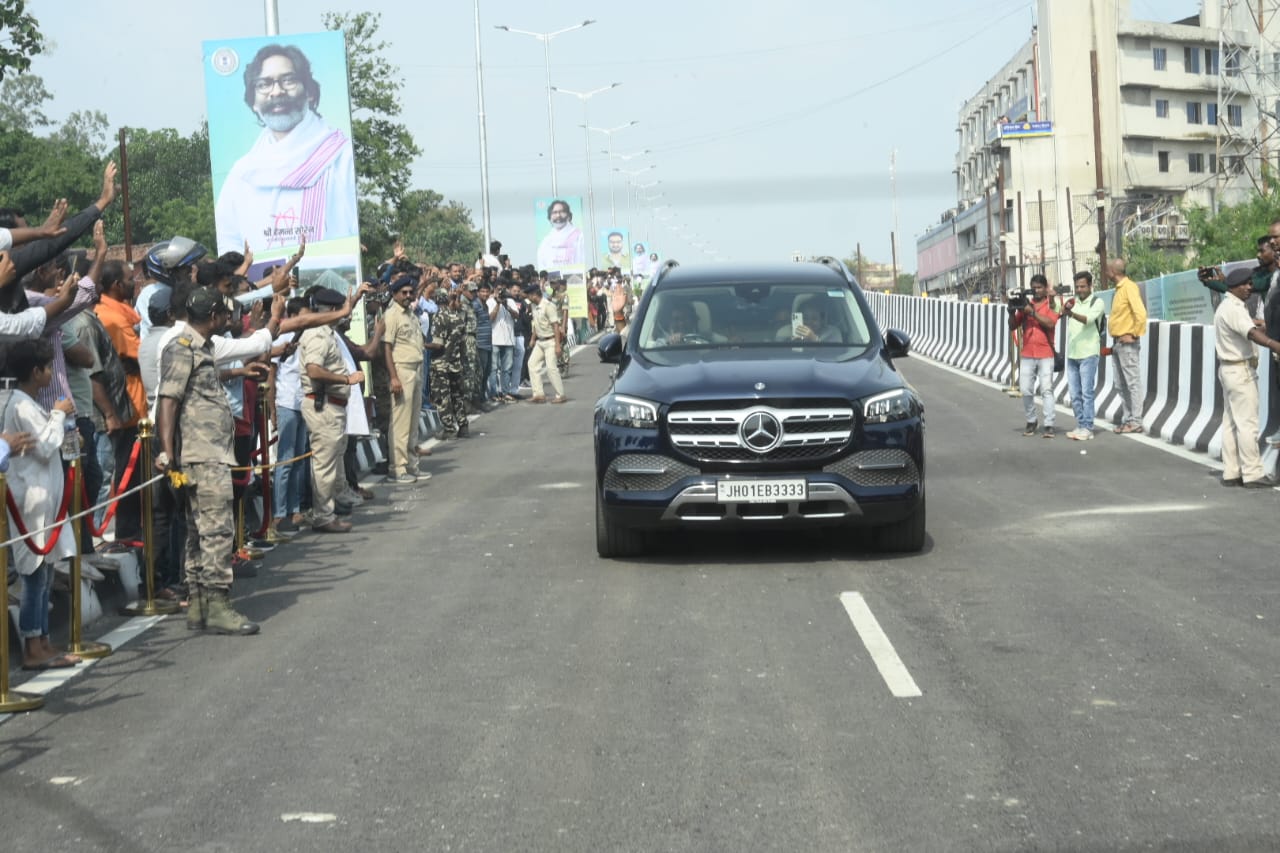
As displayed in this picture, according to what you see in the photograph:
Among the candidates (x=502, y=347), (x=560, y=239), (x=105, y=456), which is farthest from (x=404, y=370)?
(x=560, y=239)

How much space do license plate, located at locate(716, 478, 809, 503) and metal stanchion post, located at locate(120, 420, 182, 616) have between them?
3316mm

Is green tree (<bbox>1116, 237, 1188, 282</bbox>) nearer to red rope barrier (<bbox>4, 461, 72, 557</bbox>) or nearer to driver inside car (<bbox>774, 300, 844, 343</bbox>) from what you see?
driver inside car (<bbox>774, 300, 844, 343</bbox>)

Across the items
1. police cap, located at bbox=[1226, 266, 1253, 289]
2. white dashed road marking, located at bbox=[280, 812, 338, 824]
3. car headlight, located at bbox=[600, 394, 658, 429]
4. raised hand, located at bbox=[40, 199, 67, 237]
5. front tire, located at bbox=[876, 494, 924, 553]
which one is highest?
raised hand, located at bbox=[40, 199, 67, 237]

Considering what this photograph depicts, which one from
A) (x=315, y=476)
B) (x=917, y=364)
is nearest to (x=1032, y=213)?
(x=917, y=364)

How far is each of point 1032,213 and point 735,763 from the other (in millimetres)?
107417

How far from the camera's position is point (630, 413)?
10.7m

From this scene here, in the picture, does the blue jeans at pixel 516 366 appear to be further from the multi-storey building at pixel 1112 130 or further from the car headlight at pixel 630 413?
the multi-storey building at pixel 1112 130

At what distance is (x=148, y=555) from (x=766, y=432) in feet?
12.1

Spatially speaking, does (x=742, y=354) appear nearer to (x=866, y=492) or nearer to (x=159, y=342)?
(x=866, y=492)

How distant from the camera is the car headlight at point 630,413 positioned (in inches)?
416

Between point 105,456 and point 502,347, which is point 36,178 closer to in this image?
point 502,347

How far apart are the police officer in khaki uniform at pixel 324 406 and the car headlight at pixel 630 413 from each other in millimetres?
2932

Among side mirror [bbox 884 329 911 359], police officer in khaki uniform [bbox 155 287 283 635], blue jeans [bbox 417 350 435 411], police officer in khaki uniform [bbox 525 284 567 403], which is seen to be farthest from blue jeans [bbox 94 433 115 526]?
police officer in khaki uniform [bbox 525 284 567 403]

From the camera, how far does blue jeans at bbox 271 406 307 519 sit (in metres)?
13.1
